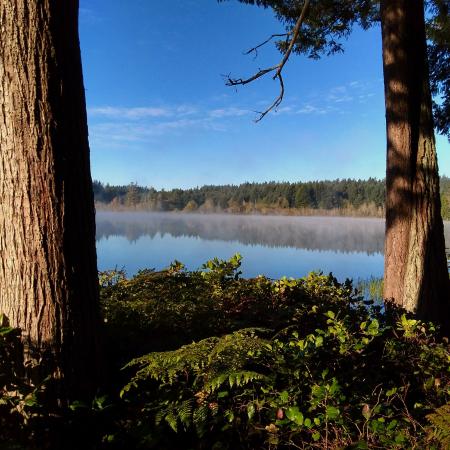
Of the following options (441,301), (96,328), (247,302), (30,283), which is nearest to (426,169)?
(441,301)

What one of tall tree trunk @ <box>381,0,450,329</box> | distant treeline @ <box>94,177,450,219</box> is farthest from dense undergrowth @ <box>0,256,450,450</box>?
distant treeline @ <box>94,177,450,219</box>

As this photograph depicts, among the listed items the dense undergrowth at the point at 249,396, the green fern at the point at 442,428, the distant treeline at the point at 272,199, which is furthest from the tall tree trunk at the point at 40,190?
the distant treeline at the point at 272,199

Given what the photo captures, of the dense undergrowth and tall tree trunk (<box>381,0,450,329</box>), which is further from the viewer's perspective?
tall tree trunk (<box>381,0,450,329</box>)

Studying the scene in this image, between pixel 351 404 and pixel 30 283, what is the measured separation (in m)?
1.77

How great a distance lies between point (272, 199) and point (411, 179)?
275 ft

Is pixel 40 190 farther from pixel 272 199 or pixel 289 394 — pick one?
pixel 272 199

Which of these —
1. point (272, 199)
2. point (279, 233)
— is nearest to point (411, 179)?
point (279, 233)

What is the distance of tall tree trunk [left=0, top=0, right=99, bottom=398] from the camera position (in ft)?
6.19

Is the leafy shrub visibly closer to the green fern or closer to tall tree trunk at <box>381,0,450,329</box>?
the green fern

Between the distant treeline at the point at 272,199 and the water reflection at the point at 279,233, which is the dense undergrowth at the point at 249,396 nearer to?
the water reflection at the point at 279,233

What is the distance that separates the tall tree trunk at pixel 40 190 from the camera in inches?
Result: 74.3

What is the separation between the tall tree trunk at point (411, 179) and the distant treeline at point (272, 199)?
75316 mm

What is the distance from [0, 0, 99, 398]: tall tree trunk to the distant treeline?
3006 inches

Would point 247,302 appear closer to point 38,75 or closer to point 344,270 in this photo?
point 38,75
